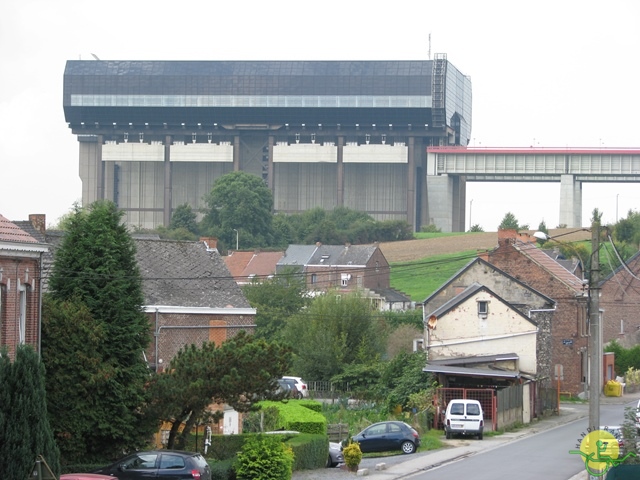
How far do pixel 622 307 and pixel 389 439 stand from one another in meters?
42.1

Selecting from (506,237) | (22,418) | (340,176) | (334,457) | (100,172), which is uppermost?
(100,172)

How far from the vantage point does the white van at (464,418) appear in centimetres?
4500

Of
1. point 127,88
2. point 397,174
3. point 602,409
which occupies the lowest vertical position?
point 602,409

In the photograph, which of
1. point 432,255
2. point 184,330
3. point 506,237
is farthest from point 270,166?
point 184,330

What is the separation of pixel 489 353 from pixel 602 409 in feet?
20.0

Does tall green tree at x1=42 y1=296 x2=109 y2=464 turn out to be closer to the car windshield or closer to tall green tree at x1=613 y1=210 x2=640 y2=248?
the car windshield

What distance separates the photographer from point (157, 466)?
27.9 meters

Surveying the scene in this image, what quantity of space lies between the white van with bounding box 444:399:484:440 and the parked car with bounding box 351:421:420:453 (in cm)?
391

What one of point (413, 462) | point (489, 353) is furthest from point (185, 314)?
point (489, 353)

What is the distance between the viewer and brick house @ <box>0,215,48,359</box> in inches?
1061

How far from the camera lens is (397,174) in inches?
6732

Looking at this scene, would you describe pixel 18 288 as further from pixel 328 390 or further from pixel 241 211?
pixel 241 211

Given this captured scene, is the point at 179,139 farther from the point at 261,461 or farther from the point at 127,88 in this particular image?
the point at 261,461

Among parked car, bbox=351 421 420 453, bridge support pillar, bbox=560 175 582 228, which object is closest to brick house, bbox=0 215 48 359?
parked car, bbox=351 421 420 453
